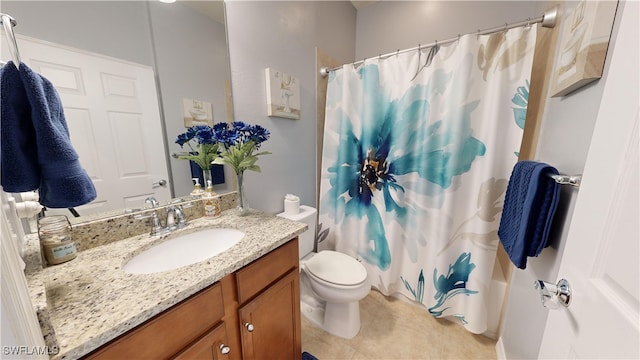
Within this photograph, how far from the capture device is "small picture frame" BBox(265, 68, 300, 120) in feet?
4.51

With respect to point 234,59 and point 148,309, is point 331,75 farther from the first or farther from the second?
point 148,309

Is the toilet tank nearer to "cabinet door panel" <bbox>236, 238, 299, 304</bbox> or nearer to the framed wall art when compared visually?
"cabinet door panel" <bbox>236, 238, 299, 304</bbox>

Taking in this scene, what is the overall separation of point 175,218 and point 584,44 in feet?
5.35

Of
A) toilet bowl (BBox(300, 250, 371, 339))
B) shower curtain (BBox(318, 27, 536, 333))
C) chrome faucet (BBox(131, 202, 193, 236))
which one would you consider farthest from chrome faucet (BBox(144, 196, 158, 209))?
shower curtain (BBox(318, 27, 536, 333))

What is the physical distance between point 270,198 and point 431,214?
3.56ft

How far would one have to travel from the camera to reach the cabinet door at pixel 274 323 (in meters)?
0.81

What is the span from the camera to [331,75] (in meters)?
1.73

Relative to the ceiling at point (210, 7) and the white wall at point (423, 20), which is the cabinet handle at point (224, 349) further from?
the white wall at point (423, 20)

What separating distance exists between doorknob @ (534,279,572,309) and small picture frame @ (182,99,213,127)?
4.53ft

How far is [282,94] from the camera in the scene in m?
1.45

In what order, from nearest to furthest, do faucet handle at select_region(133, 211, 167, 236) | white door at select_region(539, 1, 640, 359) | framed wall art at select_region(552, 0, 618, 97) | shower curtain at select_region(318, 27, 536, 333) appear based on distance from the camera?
white door at select_region(539, 1, 640, 359) → framed wall art at select_region(552, 0, 618, 97) → faucet handle at select_region(133, 211, 167, 236) → shower curtain at select_region(318, 27, 536, 333)

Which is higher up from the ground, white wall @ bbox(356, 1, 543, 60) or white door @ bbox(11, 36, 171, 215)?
→ white wall @ bbox(356, 1, 543, 60)

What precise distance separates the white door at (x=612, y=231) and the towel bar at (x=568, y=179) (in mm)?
262

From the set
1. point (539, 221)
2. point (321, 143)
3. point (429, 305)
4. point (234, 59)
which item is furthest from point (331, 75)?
point (429, 305)
